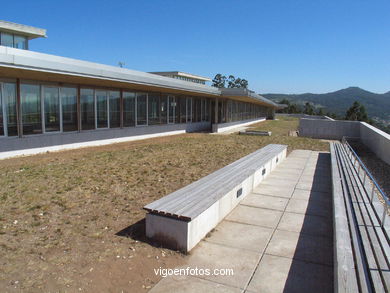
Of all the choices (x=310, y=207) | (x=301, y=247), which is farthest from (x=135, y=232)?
(x=310, y=207)

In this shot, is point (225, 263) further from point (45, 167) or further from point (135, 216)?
point (45, 167)

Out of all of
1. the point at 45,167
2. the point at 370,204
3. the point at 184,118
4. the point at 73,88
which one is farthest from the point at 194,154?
the point at 184,118

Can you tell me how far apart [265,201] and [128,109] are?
1240cm

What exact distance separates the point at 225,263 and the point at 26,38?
40.2 m

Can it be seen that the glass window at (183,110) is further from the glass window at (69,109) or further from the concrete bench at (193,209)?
the concrete bench at (193,209)

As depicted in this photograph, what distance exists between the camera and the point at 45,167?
8.80 meters

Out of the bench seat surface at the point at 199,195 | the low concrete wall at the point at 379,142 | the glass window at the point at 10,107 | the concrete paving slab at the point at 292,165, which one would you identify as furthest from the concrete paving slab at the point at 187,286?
the low concrete wall at the point at 379,142

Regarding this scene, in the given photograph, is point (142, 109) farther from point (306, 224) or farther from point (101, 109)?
point (306, 224)

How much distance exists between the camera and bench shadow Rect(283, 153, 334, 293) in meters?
3.51

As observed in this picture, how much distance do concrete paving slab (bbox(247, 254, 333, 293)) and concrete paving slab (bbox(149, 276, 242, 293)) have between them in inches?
12.0

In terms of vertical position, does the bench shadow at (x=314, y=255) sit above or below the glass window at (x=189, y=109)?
below

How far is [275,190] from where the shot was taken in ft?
24.2

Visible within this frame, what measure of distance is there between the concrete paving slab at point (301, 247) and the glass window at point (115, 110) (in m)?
12.8

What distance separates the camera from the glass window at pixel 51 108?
1246 centimetres
